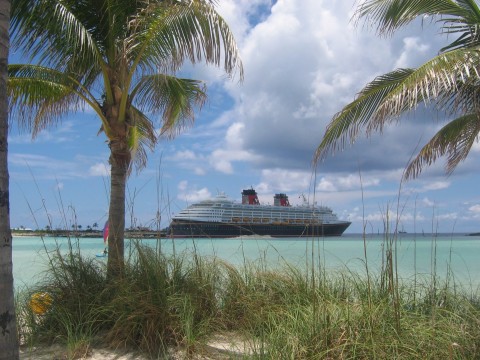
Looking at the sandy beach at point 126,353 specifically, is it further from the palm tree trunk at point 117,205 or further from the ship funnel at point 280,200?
the ship funnel at point 280,200

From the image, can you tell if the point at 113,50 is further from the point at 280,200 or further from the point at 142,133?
the point at 280,200

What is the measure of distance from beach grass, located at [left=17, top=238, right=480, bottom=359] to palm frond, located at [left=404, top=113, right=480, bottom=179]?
359cm

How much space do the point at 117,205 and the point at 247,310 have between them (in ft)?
7.85

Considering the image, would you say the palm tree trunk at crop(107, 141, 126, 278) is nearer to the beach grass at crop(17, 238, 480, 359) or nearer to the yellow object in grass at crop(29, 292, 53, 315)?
the beach grass at crop(17, 238, 480, 359)

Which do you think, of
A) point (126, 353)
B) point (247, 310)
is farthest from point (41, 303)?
point (247, 310)

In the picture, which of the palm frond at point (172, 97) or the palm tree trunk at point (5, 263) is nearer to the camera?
the palm tree trunk at point (5, 263)

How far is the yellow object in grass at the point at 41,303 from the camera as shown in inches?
202

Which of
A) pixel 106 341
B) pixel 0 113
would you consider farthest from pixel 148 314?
Answer: pixel 0 113

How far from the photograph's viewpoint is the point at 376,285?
15.4 feet

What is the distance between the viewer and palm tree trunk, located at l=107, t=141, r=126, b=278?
577 centimetres

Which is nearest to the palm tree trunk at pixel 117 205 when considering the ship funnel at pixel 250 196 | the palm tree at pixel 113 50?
the palm tree at pixel 113 50

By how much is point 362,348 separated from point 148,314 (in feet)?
6.99

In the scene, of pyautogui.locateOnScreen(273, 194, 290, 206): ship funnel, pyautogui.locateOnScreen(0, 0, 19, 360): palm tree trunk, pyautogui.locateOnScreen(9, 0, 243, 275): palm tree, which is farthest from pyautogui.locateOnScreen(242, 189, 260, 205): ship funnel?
pyautogui.locateOnScreen(0, 0, 19, 360): palm tree trunk

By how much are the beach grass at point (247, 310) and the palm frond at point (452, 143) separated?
3586 mm
